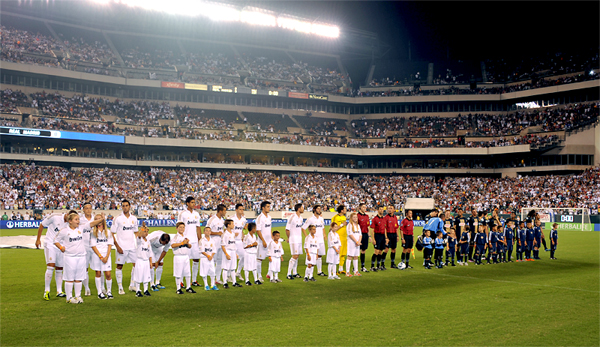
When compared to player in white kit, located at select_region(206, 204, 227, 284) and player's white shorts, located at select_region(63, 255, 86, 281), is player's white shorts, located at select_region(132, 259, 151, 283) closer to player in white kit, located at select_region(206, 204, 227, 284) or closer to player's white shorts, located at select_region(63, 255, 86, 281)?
player's white shorts, located at select_region(63, 255, 86, 281)

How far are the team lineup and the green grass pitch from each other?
0.63 meters

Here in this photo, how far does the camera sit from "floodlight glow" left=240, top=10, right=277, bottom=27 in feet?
221

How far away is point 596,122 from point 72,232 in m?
65.0

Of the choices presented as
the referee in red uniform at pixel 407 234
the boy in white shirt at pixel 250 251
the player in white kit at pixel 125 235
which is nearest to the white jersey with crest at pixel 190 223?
the player in white kit at pixel 125 235

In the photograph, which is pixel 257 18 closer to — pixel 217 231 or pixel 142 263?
pixel 217 231

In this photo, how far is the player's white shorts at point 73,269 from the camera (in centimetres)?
1054

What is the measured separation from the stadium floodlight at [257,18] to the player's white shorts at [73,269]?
6209cm

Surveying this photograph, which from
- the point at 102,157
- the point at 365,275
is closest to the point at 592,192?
the point at 365,275

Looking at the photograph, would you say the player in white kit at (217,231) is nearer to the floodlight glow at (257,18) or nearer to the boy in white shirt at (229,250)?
the boy in white shirt at (229,250)

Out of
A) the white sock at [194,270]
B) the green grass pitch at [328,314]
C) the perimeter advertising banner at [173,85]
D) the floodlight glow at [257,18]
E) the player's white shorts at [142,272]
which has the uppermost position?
the floodlight glow at [257,18]

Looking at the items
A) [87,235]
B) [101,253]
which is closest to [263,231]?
[101,253]

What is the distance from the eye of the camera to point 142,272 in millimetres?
11586

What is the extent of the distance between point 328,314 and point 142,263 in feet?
16.5

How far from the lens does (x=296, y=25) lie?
7138 centimetres
